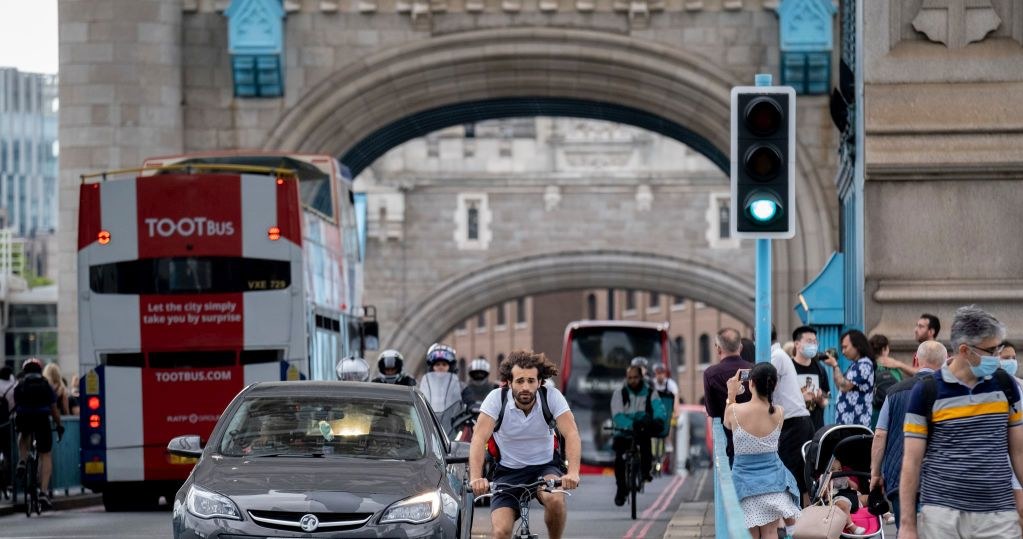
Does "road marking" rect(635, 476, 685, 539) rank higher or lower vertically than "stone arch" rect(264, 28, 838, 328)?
lower

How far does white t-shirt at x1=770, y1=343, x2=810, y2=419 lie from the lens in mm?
12297

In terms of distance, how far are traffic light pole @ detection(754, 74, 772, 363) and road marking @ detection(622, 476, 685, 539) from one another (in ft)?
14.4

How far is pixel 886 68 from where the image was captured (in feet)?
53.5

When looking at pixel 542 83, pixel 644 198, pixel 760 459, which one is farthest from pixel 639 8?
pixel 644 198

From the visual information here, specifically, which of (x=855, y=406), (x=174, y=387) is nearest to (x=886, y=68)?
(x=855, y=406)

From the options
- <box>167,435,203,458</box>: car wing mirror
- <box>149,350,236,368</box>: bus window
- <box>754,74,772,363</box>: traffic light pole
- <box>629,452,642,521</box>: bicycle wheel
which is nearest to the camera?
<box>167,435,203,458</box>: car wing mirror

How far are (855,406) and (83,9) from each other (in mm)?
16555

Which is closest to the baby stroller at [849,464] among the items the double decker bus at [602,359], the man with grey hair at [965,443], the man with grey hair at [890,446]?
the man with grey hair at [890,446]

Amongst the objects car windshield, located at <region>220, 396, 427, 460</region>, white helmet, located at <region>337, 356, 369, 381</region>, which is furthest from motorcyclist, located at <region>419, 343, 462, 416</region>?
car windshield, located at <region>220, 396, 427, 460</region>

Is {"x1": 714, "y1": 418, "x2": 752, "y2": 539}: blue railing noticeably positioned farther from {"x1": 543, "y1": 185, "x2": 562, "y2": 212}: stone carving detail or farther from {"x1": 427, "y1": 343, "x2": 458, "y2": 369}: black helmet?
{"x1": 543, "y1": 185, "x2": 562, "y2": 212}: stone carving detail

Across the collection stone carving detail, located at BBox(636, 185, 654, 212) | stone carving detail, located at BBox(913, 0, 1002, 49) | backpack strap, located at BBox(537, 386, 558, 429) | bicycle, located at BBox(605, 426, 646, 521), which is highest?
stone carving detail, located at BBox(913, 0, 1002, 49)

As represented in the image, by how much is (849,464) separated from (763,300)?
4.54 ft

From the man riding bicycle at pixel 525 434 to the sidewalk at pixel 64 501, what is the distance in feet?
32.2

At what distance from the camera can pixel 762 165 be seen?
10.3m
